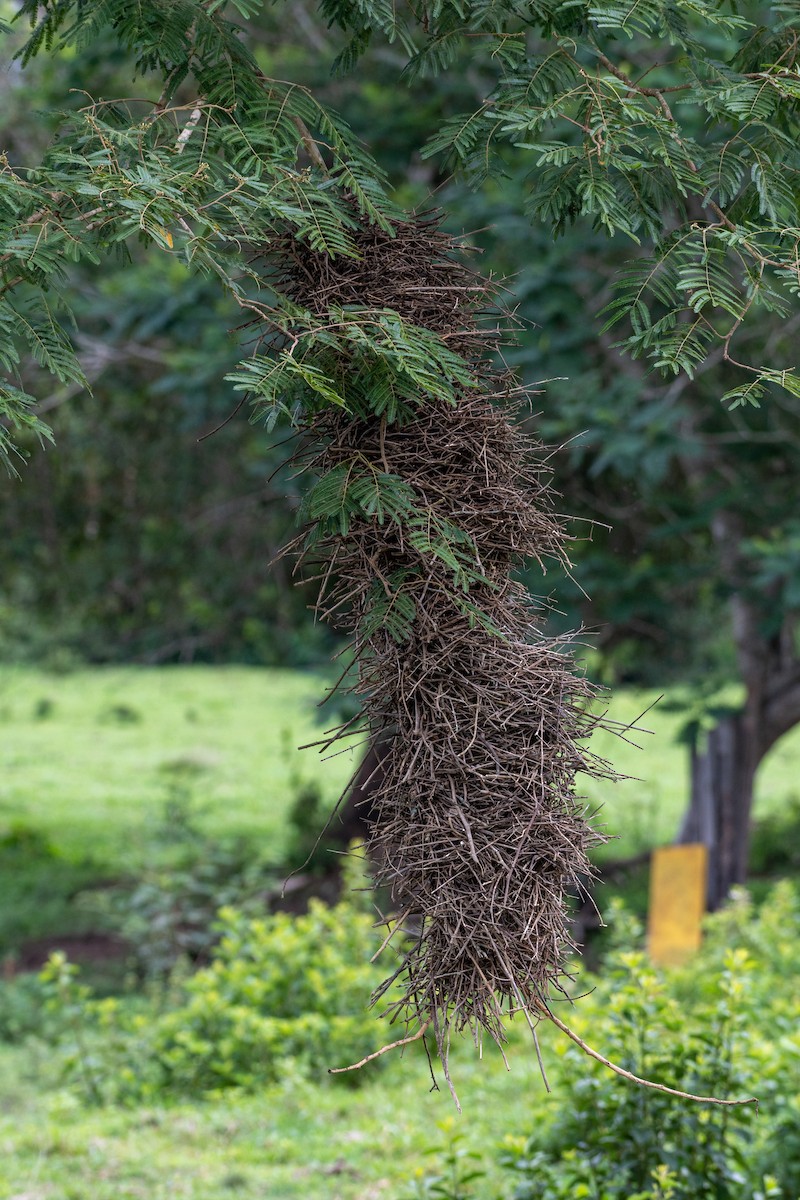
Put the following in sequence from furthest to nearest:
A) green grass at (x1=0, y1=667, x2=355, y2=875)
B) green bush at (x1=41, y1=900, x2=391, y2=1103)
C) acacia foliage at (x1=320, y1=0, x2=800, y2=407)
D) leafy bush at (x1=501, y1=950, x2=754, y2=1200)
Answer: green grass at (x1=0, y1=667, x2=355, y2=875) → green bush at (x1=41, y1=900, x2=391, y2=1103) → leafy bush at (x1=501, y1=950, x2=754, y2=1200) → acacia foliage at (x1=320, y1=0, x2=800, y2=407)

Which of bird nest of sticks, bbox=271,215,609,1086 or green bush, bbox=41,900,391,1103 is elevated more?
bird nest of sticks, bbox=271,215,609,1086

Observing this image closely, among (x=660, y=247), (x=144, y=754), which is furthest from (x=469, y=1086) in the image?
(x=144, y=754)

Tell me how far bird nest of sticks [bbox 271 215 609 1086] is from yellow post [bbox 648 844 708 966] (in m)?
5.10

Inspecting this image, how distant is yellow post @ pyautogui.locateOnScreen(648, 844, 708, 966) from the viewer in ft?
24.5

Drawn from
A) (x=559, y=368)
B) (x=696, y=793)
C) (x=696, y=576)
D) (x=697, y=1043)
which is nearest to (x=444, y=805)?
(x=697, y=1043)

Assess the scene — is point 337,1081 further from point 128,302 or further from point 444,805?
point 128,302

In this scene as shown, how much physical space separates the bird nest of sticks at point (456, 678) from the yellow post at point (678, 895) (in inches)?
201

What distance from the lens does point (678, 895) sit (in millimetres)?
7539

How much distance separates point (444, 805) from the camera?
239cm

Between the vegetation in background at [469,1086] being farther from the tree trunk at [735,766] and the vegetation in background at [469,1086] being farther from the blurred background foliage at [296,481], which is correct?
the blurred background foliage at [296,481]

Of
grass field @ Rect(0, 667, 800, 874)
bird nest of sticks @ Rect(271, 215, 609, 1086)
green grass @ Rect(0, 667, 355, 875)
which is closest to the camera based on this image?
bird nest of sticks @ Rect(271, 215, 609, 1086)

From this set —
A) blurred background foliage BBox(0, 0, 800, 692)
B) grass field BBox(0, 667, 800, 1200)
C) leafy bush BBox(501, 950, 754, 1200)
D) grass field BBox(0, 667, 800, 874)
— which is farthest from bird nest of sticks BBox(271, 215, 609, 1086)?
grass field BBox(0, 667, 800, 874)

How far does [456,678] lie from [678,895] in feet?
18.3

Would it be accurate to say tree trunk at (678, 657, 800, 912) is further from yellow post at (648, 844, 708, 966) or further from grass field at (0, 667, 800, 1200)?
yellow post at (648, 844, 708, 966)
